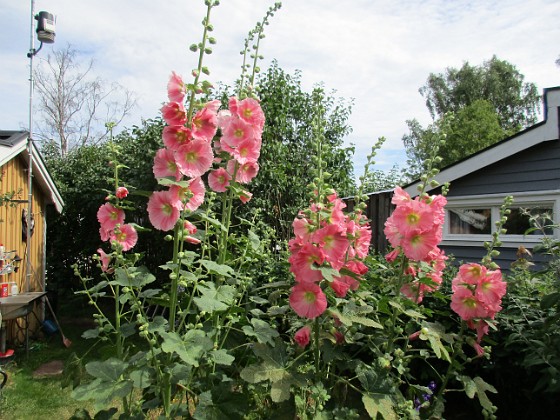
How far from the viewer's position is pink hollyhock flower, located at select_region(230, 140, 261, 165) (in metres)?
1.45

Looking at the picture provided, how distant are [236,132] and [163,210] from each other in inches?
13.7

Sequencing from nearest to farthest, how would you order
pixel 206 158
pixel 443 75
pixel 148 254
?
pixel 206 158, pixel 148 254, pixel 443 75

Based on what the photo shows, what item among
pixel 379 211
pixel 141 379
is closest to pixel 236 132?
pixel 141 379

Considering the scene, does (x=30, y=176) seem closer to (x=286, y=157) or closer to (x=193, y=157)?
(x=286, y=157)

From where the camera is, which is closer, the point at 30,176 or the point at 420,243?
the point at 420,243

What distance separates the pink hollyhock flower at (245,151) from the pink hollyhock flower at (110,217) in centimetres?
46

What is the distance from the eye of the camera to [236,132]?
1455mm

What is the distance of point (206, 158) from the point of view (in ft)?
4.39

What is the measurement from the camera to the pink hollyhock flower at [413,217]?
4.57ft

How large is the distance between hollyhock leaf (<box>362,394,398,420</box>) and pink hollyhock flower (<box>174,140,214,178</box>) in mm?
812

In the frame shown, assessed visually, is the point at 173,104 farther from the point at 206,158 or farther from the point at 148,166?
the point at 148,166

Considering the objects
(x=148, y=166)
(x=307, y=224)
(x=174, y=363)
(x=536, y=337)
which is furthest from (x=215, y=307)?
(x=148, y=166)

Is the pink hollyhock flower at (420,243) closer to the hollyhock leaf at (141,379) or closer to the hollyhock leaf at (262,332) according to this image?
the hollyhock leaf at (262,332)

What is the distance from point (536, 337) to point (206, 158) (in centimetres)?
191
